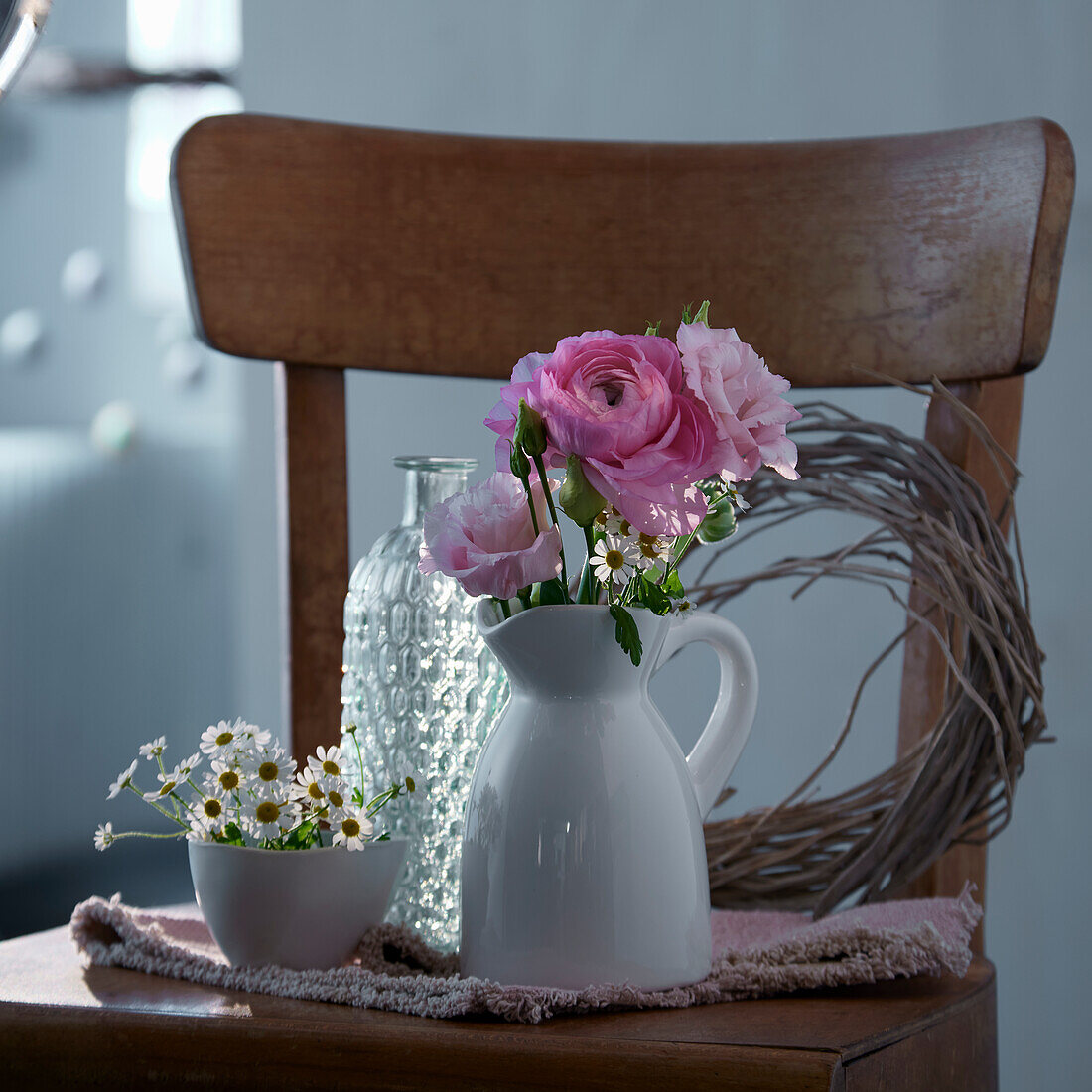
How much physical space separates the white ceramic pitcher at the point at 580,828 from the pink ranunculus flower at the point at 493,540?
3 centimetres

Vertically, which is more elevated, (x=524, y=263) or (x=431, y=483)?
(x=524, y=263)

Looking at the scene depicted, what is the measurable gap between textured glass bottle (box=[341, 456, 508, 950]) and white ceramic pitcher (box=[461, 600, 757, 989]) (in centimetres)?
8

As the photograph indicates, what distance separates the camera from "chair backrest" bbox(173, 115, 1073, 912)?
744 mm

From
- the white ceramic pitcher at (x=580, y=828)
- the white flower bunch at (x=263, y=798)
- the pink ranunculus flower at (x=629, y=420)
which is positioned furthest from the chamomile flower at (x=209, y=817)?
the pink ranunculus flower at (x=629, y=420)

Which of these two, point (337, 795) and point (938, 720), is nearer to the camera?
point (337, 795)

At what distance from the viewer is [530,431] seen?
42cm

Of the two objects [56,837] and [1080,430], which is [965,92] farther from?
[56,837]

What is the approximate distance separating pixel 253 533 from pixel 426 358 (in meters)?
0.80

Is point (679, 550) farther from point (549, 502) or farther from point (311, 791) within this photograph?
point (311, 791)

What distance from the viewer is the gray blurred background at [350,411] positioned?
43.0 inches

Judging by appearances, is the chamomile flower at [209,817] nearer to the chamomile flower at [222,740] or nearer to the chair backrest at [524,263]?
the chamomile flower at [222,740]

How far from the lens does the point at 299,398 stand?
787 mm

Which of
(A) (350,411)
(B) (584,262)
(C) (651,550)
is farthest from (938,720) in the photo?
(A) (350,411)

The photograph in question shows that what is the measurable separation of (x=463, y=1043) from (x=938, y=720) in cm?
31
